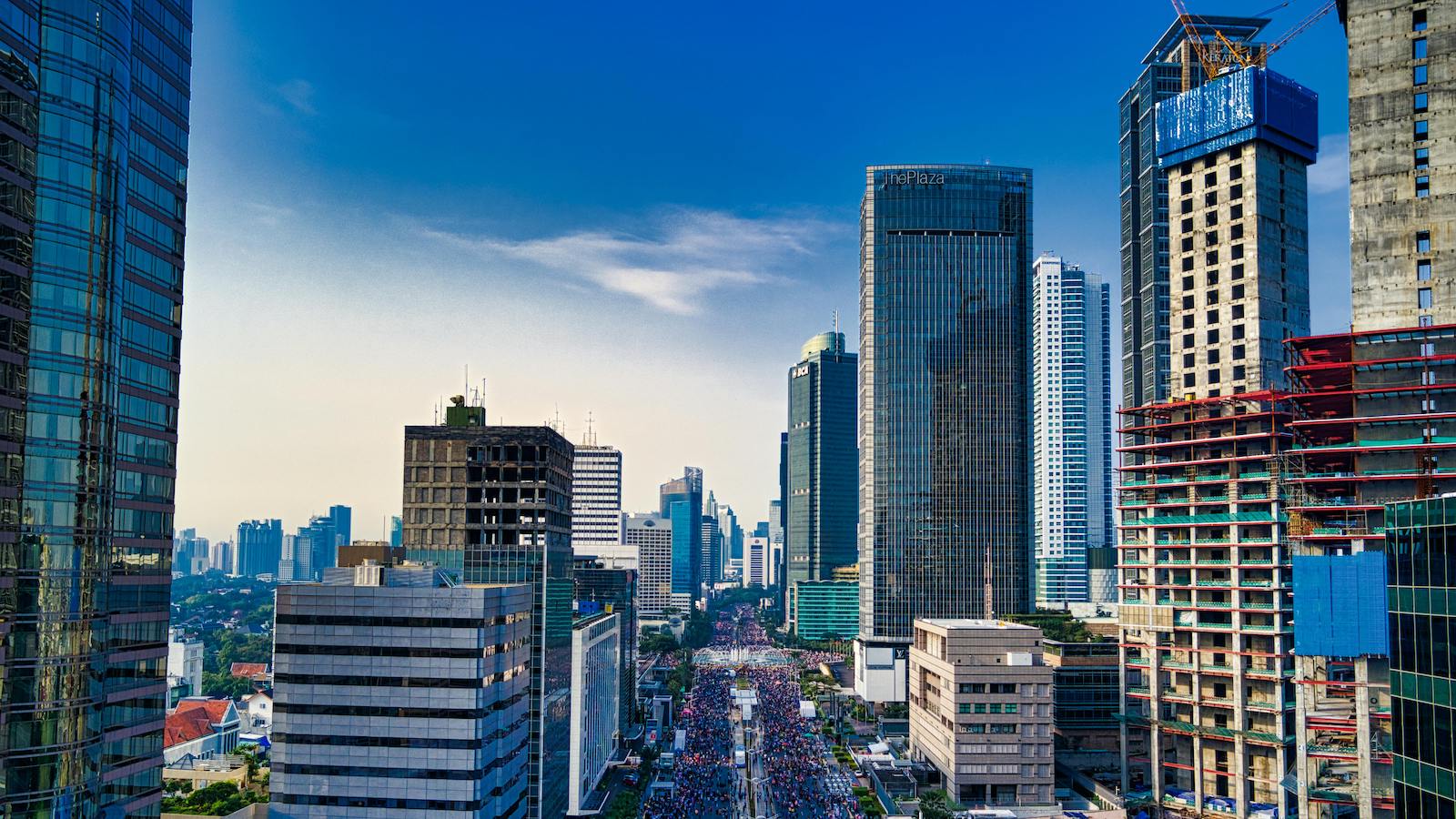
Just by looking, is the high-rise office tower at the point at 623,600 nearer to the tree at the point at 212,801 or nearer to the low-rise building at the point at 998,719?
the tree at the point at 212,801

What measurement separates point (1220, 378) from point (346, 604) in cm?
9483

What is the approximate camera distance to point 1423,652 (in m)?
43.1

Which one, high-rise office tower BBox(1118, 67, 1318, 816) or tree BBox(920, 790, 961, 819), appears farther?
tree BBox(920, 790, 961, 819)

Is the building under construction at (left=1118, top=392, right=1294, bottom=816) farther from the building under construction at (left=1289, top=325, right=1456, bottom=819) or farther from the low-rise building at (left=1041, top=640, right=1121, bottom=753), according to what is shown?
the low-rise building at (left=1041, top=640, right=1121, bottom=753)

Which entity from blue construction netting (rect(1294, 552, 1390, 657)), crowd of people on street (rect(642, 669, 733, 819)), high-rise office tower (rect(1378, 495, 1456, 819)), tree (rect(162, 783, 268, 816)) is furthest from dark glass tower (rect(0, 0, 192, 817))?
blue construction netting (rect(1294, 552, 1390, 657))

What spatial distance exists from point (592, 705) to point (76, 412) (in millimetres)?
74492

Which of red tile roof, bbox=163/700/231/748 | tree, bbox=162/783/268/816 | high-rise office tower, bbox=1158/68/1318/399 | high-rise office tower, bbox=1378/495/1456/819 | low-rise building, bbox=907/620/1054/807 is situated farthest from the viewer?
red tile roof, bbox=163/700/231/748

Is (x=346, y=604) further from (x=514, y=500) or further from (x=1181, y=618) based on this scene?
(x=1181, y=618)

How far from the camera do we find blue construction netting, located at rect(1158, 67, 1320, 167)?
364 feet

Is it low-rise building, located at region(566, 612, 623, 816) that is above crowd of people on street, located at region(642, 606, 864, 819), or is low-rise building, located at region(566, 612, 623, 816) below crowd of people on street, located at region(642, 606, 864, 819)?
above

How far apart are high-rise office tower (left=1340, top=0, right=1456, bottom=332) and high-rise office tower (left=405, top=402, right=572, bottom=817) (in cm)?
7214

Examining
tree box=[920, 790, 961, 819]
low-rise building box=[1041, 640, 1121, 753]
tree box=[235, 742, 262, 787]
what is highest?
low-rise building box=[1041, 640, 1121, 753]

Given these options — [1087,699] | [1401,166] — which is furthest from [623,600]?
[1401,166]

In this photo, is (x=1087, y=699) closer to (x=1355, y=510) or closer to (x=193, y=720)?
(x=1355, y=510)
